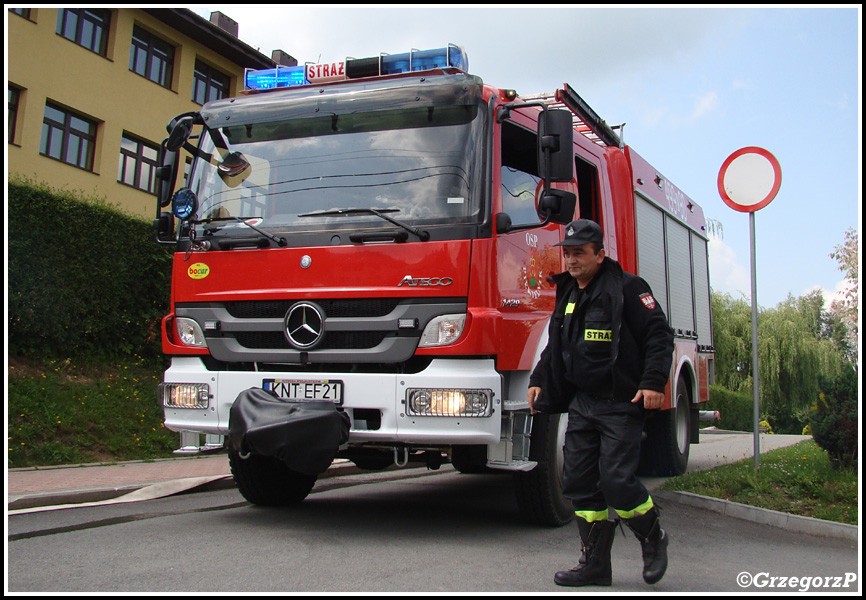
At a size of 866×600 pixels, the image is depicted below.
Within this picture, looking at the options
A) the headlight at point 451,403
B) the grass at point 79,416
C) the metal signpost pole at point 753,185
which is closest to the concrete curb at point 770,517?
the metal signpost pole at point 753,185

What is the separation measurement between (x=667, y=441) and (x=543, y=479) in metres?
3.65

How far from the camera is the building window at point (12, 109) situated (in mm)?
16172

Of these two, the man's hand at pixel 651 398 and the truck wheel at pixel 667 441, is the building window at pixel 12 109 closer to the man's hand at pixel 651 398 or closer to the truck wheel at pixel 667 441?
the truck wheel at pixel 667 441

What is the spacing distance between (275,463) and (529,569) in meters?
2.71

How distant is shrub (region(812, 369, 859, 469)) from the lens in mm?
6711

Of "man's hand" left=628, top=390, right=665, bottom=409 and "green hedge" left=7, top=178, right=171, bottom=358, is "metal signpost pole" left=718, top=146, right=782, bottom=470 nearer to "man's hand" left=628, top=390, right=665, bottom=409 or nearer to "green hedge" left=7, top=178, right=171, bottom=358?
"man's hand" left=628, top=390, right=665, bottom=409

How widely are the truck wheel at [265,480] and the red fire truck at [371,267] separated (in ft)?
2.36

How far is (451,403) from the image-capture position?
Answer: 4.61 m

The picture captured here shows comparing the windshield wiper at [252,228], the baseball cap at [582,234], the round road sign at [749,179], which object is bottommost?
the baseball cap at [582,234]

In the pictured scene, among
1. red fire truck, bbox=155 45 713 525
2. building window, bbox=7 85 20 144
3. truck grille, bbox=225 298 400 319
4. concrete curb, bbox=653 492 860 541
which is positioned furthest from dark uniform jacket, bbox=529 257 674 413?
building window, bbox=7 85 20 144

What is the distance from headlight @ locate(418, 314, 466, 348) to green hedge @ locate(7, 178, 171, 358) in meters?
8.48

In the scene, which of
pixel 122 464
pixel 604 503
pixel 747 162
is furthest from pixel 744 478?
pixel 122 464

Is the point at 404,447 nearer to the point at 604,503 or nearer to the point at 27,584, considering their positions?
the point at 604,503

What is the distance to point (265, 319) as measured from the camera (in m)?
5.09
